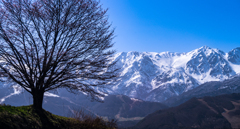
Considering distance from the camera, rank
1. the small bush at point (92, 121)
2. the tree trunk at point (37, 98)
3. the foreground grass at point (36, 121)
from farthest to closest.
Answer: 1. the tree trunk at point (37, 98)
2. the small bush at point (92, 121)
3. the foreground grass at point (36, 121)

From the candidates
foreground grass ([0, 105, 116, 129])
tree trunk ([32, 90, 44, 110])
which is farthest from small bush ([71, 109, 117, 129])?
tree trunk ([32, 90, 44, 110])

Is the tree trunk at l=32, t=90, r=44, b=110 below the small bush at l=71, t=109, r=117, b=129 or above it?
above

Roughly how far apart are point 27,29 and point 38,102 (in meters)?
3.63

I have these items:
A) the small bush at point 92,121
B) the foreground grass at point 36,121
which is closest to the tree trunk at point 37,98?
the foreground grass at point 36,121

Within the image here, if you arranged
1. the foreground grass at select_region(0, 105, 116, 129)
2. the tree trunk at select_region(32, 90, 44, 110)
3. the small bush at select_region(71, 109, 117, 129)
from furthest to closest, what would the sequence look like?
the tree trunk at select_region(32, 90, 44, 110)
the small bush at select_region(71, 109, 117, 129)
the foreground grass at select_region(0, 105, 116, 129)

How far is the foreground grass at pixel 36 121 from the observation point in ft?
23.6

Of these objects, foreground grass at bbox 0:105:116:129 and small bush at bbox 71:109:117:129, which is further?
small bush at bbox 71:109:117:129

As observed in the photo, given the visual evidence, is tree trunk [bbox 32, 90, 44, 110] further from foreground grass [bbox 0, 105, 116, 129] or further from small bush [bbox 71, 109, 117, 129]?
small bush [bbox 71, 109, 117, 129]

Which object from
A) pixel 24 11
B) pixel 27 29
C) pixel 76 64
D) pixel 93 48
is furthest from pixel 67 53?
pixel 24 11

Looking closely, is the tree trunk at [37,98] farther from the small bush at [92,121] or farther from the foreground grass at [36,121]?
the small bush at [92,121]

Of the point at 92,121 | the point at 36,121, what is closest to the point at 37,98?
the point at 36,121

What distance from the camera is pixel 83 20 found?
1038 centimetres

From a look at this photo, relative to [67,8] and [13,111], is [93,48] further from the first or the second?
[13,111]

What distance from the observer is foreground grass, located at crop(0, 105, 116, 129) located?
283 inches
